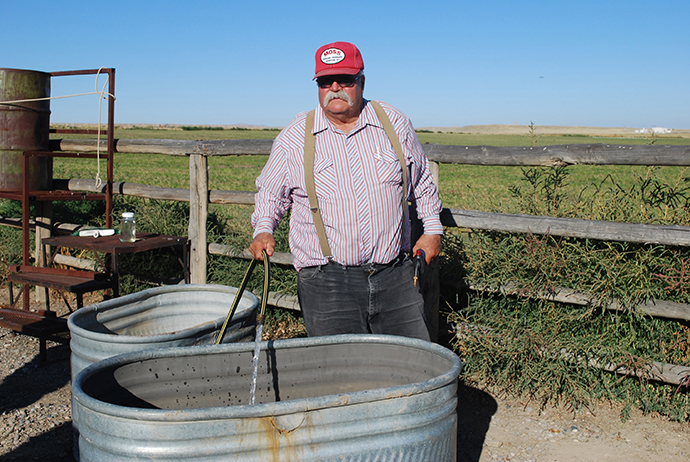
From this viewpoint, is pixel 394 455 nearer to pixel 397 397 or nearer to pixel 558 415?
pixel 397 397

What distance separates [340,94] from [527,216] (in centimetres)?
166

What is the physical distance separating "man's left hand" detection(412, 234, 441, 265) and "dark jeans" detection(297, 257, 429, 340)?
0.28 feet

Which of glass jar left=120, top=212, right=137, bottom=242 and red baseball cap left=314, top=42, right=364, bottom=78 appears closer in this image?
red baseball cap left=314, top=42, right=364, bottom=78

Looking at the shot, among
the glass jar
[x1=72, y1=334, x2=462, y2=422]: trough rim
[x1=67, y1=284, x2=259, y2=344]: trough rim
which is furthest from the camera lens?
the glass jar

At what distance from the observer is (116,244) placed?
456 cm

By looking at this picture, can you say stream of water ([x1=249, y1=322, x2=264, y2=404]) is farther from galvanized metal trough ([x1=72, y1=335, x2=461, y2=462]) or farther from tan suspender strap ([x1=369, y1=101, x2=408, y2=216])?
tan suspender strap ([x1=369, y1=101, x2=408, y2=216])

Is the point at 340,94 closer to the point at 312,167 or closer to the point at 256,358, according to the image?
the point at 312,167

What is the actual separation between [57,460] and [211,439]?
1.79m

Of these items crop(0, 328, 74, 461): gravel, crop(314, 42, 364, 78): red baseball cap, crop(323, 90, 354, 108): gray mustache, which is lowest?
crop(0, 328, 74, 461): gravel

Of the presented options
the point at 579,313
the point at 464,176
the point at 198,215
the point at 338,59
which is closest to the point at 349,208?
the point at 338,59

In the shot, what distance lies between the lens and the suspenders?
9.71ft

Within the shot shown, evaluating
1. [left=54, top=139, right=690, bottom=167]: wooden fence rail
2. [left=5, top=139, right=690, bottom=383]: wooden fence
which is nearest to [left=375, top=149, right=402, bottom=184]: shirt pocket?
[left=5, top=139, right=690, bottom=383]: wooden fence

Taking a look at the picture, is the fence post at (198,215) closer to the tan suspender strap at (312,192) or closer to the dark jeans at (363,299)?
the dark jeans at (363,299)

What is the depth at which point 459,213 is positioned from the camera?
13.6ft
